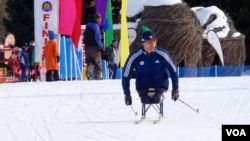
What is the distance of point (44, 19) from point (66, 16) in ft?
2.59

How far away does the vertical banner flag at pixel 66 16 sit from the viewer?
66.3 ft

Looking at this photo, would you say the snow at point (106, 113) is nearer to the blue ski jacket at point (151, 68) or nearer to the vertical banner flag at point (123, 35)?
the blue ski jacket at point (151, 68)

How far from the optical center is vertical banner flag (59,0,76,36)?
20203 millimetres

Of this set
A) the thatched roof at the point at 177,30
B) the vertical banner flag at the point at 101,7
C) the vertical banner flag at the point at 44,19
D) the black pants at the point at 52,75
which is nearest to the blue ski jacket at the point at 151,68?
the black pants at the point at 52,75

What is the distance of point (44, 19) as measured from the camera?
19859mm

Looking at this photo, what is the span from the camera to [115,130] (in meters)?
8.59

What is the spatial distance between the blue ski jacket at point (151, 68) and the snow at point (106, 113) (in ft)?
1.75

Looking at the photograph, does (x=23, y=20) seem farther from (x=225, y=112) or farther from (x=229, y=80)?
(x=225, y=112)

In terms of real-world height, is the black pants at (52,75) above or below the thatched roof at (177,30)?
below

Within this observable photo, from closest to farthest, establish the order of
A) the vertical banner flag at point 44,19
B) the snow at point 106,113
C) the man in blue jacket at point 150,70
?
1. the snow at point 106,113
2. the man in blue jacket at point 150,70
3. the vertical banner flag at point 44,19

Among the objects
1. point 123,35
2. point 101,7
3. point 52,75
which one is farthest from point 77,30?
point 52,75

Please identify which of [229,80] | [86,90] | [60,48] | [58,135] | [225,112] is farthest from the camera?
[60,48]

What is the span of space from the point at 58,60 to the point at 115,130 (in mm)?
10802

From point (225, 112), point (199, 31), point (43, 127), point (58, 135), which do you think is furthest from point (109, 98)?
point (199, 31)
